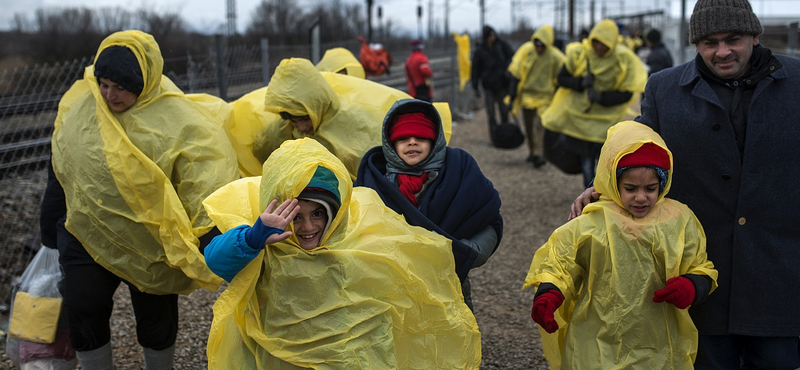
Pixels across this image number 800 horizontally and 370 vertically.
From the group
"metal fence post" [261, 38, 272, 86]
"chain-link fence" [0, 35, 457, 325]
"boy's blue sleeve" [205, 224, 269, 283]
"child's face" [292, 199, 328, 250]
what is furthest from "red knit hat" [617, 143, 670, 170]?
"metal fence post" [261, 38, 272, 86]

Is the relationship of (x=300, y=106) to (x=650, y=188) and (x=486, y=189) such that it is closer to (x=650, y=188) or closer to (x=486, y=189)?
(x=486, y=189)

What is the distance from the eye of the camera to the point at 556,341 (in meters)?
3.24

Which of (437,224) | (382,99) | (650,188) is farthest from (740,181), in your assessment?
(382,99)

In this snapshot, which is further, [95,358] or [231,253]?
[95,358]

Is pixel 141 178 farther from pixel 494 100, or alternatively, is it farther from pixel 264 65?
pixel 494 100

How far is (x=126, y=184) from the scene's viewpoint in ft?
11.5

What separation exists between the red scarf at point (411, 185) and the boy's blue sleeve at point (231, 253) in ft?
2.84

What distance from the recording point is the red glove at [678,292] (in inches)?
112

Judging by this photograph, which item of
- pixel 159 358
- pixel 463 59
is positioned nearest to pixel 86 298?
pixel 159 358

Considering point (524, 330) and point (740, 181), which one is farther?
point (524, 330)

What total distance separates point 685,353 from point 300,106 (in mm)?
2262

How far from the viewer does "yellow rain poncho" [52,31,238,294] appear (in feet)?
11.4

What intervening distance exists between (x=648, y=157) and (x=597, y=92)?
477 centimetres

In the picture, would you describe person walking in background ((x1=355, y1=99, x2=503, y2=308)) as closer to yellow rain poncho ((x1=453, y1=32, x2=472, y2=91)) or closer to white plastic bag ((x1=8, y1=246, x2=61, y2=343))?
white plastic bag ((x1=8, y1=246, x2=61, y2=343))
